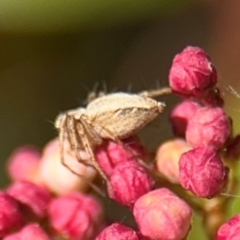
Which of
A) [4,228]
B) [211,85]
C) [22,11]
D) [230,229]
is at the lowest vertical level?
[230,229]

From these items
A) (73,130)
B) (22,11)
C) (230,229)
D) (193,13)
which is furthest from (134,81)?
(230,229)

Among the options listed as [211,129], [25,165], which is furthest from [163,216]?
[25,165]

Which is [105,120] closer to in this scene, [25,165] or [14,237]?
[14,237]

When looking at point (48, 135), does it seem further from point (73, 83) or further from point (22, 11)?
point (22, 11)

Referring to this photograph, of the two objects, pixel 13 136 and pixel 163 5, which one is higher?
pixel 163 5

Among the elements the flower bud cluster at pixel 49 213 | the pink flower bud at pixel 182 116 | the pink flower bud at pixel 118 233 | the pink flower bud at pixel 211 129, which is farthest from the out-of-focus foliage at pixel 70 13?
the pink flower bud at pixel 118 233
